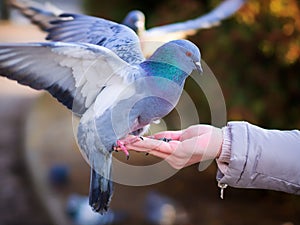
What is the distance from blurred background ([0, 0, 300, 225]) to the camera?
3.63 m

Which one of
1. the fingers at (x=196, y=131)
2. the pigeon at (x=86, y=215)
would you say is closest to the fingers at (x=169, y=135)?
the fingers at (x=196, y=131)

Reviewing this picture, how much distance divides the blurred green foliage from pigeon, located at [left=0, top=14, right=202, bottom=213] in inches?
74.5

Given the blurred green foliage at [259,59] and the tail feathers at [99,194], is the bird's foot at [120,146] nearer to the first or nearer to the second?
the tail feathers at [99,194]

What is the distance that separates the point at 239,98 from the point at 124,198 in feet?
4.13

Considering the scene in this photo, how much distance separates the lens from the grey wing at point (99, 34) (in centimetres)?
183

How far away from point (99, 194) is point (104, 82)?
395mm

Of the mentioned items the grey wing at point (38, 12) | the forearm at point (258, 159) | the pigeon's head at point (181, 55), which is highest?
the pigeon's head at point (181, 55)

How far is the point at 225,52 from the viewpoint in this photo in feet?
12.9

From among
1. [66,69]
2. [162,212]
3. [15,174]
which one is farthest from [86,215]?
[66,69]

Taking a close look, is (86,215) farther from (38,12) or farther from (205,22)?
(38,12)

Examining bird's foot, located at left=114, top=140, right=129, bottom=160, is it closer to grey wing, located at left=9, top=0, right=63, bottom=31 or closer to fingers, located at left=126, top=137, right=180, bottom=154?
fingers, located at left=126, top=137, right=180, bottom=154

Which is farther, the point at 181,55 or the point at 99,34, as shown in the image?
the point at 99,34

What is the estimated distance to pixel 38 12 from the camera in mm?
2496

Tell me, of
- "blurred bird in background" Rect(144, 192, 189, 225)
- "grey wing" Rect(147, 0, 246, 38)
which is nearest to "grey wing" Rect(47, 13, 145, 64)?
"grey wing" Rect(147, 0, 246, 38)
